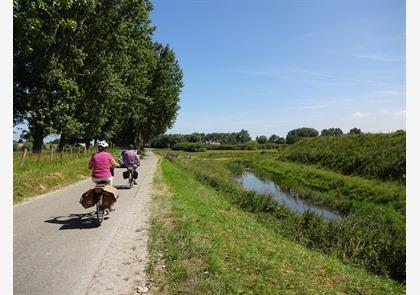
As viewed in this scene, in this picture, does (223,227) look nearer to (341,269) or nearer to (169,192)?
(341,269)

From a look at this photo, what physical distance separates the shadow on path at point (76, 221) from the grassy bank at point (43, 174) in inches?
137

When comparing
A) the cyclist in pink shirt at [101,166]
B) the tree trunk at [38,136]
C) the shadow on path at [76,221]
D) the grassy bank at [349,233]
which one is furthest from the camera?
the tree trunk at [38,136]

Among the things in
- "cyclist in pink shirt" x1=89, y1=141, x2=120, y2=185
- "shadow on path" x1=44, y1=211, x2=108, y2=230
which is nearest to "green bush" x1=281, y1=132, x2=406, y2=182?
"cyclist in pink shirt" x1=89, y1=141, x2=120, y2=185

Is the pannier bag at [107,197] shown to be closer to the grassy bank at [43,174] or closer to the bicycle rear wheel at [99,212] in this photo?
the bicycle rear wheel at [99,212]

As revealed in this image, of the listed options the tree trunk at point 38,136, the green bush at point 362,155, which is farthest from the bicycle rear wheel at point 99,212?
the green bush at point 362,155

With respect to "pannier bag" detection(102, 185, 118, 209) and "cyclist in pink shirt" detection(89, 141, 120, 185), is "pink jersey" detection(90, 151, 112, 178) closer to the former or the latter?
"cyclist in pink shirt" detection(89, 141, 120, 185)

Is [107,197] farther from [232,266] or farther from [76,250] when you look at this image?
[232,266]

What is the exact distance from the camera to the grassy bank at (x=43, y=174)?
559 inches

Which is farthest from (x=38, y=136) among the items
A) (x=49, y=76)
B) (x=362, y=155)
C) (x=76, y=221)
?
(x=362, y=155)

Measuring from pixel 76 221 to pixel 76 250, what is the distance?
2820 mm

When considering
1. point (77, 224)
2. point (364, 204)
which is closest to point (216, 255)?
point (77, 224)

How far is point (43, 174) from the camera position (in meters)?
16.8

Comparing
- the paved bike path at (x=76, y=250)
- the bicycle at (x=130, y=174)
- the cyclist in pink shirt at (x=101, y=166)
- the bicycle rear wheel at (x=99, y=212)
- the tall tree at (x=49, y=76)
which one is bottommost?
the paved bike path at (x=76, y=250)

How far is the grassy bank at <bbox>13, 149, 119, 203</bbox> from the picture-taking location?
46.6 ft
